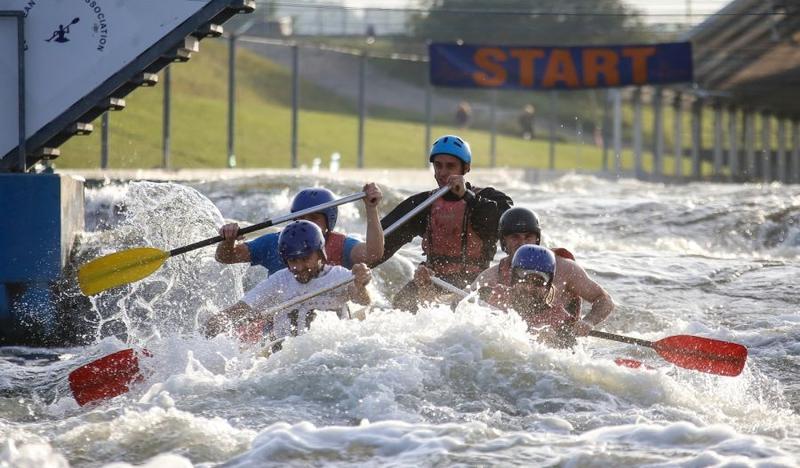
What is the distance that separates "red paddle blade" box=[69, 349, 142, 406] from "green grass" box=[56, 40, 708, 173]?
1145 cm

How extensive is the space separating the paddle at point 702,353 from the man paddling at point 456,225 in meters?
1.36

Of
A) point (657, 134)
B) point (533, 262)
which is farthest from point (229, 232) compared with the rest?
point (657, 134)

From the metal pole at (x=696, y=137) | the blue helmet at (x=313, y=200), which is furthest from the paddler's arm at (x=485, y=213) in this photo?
the metal pole at (x=696, y=137)

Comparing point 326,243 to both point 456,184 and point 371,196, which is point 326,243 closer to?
point 371,196

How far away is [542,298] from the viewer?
9.51m

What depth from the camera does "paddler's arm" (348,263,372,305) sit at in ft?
30.6

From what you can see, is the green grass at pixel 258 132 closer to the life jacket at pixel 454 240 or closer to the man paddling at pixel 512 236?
the life jacket at pixel 454 240

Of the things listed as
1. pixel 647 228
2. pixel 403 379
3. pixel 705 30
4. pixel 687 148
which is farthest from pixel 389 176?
pixel 687 148

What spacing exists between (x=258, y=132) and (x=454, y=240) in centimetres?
2836

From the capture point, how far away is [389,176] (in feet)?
95.4

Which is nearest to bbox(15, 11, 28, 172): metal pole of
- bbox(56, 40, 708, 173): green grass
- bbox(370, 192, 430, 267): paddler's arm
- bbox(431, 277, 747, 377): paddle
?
bbox(370, 192, 430, 267): paddler's arm

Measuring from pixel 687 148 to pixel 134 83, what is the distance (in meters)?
46.0

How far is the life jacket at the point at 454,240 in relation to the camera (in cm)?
1072

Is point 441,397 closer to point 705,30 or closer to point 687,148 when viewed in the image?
point 705,30
